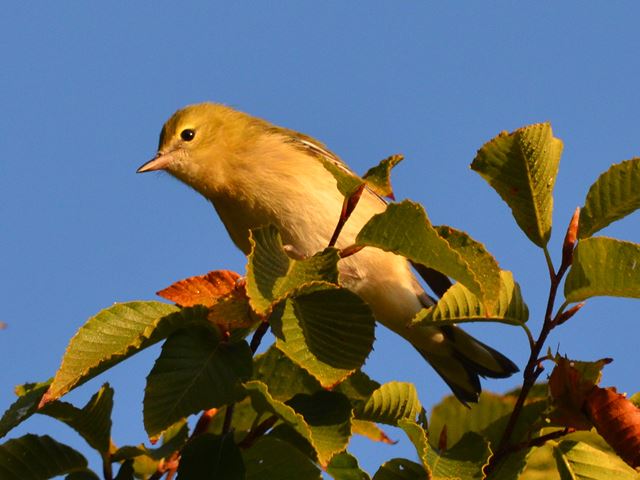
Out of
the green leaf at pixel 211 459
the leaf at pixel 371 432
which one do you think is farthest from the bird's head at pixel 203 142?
the green leaf at pixel 211 459

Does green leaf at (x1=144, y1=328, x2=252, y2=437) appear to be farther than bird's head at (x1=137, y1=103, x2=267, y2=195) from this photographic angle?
No

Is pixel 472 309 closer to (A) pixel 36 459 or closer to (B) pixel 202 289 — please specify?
(B) pixel 202 289

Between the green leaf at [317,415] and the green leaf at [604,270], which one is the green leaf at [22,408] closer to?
the green leaf at [317,415]

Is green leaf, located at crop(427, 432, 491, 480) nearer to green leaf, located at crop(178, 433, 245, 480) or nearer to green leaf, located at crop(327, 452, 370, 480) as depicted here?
green leaf, located at crop(327, 452, 370, 480)

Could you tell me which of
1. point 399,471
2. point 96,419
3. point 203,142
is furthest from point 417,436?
point 203,142

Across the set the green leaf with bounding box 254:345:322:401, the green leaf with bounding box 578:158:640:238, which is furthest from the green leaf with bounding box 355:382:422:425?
the green leaf with bounding box 578:158:640:238
